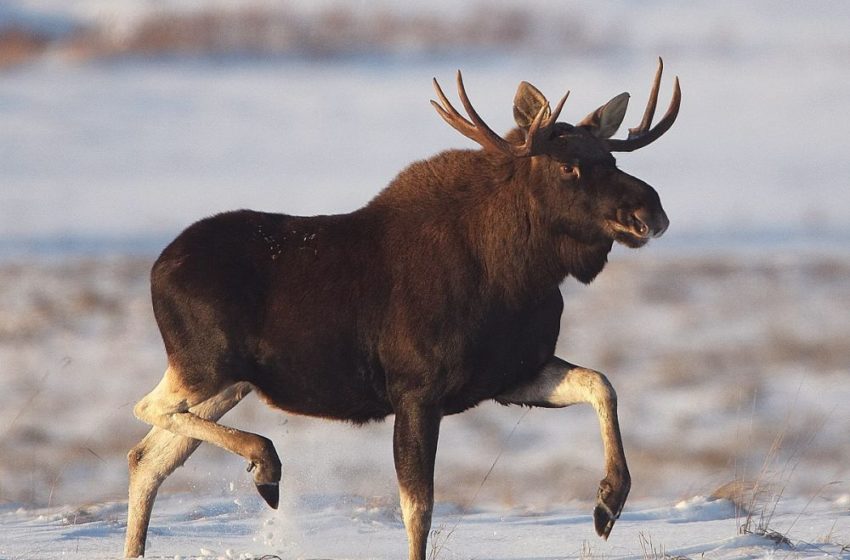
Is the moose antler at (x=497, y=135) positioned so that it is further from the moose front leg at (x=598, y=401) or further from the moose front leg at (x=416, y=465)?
the moose front leg at (x=416, y=465)

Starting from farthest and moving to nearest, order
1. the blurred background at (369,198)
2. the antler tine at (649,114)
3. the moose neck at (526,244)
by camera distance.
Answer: the blurred background at (369,198) → the antler tine at (649,114) → the moose neck at (526,244)

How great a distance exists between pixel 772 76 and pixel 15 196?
68.2 feet

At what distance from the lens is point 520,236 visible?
7.45 metres

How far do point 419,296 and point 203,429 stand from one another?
1241 millimetres

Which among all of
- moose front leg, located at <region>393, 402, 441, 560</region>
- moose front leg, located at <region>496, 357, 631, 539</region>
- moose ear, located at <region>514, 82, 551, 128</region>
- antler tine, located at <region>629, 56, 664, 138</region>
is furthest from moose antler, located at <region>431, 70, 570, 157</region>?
moose front leg, located at <region>393, 402, 441, 560</region>

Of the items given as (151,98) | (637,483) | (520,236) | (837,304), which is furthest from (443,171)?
(151,98)

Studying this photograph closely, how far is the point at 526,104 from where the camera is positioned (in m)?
7.64

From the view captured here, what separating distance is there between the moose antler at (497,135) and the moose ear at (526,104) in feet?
0.34

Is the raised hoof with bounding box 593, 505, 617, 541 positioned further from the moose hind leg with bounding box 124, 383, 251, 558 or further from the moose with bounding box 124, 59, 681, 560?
the moose hind leg with bounding box 124, 383, 251, 558

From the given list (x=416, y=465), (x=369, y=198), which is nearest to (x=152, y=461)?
(x=416, y=465)

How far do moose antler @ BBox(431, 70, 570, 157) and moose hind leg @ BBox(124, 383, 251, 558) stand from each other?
1.60m

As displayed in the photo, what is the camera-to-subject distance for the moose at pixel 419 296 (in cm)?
725

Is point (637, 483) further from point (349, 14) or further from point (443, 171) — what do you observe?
point (349, 14)

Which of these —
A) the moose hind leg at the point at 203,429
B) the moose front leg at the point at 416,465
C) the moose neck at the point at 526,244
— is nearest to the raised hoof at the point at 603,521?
the moose front leg at the point at 416,465
